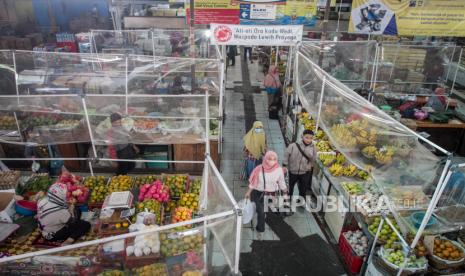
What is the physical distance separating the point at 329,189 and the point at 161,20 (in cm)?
A: 953

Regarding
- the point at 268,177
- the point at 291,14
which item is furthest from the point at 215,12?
the point at 268,177

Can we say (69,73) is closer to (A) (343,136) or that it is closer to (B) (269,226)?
(B) (269,226)

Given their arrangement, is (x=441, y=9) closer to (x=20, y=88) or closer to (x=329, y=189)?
(x=329, y=189)

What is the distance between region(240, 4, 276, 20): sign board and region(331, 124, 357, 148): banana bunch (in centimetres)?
341

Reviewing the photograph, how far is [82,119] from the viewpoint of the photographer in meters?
6.64

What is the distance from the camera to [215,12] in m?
8.03

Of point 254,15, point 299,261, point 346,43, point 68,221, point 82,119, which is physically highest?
point 254,15

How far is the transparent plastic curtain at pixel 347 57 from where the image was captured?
8656 millimetres

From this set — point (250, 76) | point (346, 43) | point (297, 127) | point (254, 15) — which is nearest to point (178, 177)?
point (297, 127)

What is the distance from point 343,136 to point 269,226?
87.0 inches

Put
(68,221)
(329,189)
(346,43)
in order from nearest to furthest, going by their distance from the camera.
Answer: (68,221) < (329,189) < (346,43)

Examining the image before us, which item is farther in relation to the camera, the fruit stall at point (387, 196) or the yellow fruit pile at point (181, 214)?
the yellow fruit pile at point (181, 214)

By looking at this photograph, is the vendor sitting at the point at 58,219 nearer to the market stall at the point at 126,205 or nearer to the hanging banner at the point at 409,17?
the market stall at the point at 126,205

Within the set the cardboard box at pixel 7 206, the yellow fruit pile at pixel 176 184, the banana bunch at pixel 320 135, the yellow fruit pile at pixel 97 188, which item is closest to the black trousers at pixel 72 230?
the yellow fruit pile at pixel 97 188
